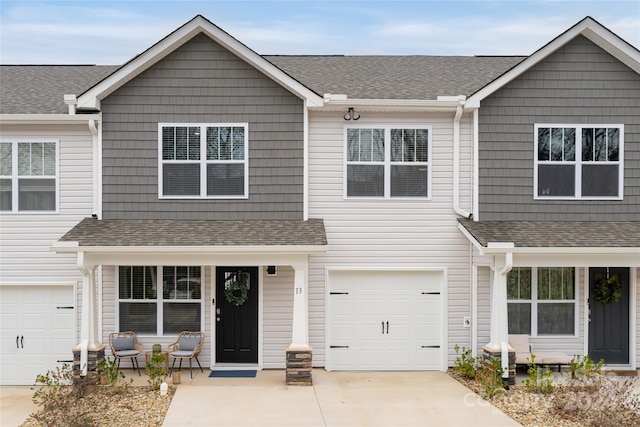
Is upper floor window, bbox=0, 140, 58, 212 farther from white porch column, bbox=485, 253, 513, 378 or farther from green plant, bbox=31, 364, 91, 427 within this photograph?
white porch column, bbox=485, 253, 513, 378

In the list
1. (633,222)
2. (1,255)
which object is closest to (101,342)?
(1,255)

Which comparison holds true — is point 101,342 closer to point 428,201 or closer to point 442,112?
point 428,201

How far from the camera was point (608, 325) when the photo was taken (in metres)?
12.5

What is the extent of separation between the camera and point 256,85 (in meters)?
12.0

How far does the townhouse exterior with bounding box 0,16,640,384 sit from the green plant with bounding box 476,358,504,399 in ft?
3.66

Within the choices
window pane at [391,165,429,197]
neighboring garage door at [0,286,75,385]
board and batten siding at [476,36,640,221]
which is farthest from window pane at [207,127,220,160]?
board and batten siding at [476,36,640,221]

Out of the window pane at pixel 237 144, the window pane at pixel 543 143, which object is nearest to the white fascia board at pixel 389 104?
the window pane at pixel 237 144

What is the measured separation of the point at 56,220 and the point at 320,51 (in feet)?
31.1

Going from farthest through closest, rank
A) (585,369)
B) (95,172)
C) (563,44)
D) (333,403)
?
(95,172) < (563,44) < (585,369) < (333,403)

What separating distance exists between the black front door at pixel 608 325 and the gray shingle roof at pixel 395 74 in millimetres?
5024

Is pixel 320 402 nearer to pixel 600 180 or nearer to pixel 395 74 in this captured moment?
pixel 600 180

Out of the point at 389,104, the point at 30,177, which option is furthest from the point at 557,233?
the point at 30,177

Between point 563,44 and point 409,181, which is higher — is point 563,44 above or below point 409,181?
above

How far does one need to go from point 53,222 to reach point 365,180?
6660 millimetres
